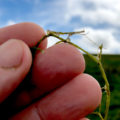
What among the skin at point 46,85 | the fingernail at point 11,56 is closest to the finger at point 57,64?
the skin at point 46,85

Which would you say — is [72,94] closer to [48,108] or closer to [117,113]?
[48,108]

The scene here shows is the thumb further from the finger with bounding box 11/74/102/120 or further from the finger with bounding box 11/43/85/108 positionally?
the finger with bounding box 11/74/102/120

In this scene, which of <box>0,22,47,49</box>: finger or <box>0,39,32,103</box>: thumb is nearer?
<box>0,39,32,103</box>: thumb

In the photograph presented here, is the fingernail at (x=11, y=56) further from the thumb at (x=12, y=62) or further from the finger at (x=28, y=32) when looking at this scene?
the finger at (x=28, y=32)

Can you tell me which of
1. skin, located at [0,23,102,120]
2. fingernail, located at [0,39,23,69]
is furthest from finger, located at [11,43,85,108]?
fingernail, located at [0,39,23,69]

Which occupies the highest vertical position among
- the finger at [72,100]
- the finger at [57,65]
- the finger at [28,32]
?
the finger at [28,32]

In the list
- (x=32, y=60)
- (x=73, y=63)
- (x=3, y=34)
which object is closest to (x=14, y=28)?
(x=3, y=34)

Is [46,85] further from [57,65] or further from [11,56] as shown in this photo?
[11,56]
